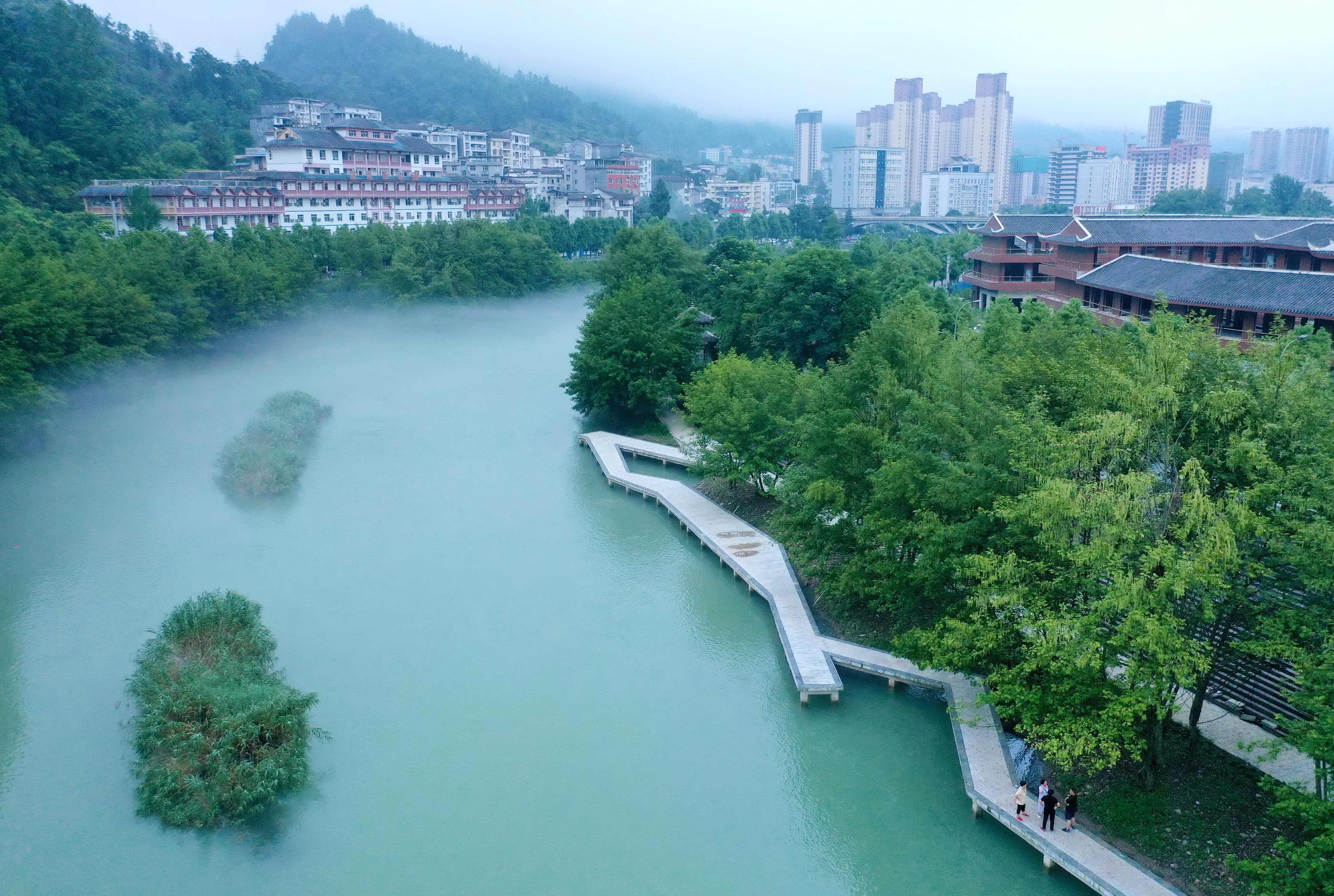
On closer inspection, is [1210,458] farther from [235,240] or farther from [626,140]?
[626,140]

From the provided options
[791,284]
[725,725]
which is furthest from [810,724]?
[791,284]

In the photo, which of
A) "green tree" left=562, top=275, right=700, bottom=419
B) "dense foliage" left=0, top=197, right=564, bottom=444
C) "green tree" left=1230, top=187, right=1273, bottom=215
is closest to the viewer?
"dense foliage" left=0, top=197, right=564, bottom=444

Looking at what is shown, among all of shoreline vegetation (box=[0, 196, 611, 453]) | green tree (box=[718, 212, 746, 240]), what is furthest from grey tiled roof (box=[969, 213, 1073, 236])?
green tree (box=[718, 212, 746, 240])

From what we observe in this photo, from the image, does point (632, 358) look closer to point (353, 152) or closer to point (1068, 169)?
point (353, 152)

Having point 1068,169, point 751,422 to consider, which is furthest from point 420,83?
point 751,422

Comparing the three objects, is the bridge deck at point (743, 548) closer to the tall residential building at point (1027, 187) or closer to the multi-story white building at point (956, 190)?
the multi-story white building at point (956, 190)

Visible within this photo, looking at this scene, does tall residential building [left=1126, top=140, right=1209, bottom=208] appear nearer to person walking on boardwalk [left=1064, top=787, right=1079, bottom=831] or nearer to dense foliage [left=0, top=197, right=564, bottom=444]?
dense foliage [left=0, top=197, right=564, bottom=444]

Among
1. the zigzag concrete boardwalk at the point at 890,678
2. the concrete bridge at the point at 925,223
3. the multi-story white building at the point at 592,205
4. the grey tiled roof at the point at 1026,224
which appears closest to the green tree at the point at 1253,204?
the concrete bridge at the point at 925,223
